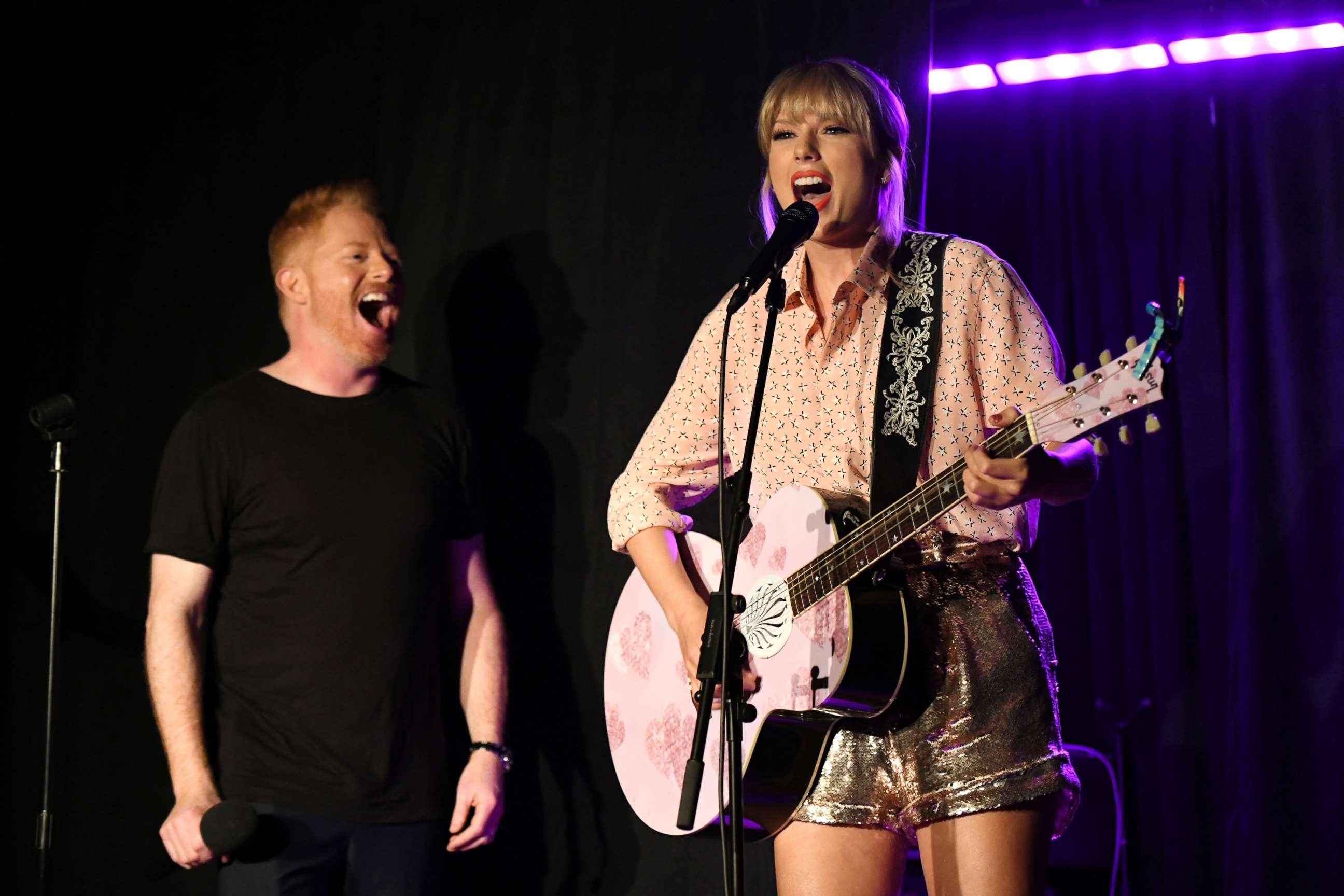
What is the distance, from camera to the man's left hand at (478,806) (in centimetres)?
262

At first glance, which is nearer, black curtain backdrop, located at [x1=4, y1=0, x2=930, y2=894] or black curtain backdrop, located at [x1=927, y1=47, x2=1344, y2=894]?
black curtain backdrop, located at [x1=4, y1=0, x2=930, y2=894]

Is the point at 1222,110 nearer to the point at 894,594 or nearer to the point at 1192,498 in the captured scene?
the point at 1192,498

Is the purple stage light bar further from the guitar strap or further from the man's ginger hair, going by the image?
the guitar strap

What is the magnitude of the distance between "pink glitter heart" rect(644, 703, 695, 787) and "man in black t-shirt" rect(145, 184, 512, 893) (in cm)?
39

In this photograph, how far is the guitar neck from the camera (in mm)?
1836

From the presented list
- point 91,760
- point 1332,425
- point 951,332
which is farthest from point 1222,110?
point 91,760

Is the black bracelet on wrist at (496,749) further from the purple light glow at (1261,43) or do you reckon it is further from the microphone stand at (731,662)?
the purple light glow at (1261,43)

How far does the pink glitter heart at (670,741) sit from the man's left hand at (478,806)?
0.37 metres

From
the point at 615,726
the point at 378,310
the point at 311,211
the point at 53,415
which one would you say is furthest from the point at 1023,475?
the point at 53,415

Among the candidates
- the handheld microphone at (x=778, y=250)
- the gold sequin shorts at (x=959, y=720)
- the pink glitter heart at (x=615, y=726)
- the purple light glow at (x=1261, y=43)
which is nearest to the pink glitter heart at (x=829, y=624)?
the gold sequin shorts at (x=959, y=720)

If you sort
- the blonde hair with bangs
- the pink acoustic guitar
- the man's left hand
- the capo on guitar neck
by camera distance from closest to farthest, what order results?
the capo on guitar neck
the pink acoustic guitar
the blonde hair with bangs
the man's left hand

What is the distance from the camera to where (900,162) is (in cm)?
240

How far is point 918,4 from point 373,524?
1.89 metres

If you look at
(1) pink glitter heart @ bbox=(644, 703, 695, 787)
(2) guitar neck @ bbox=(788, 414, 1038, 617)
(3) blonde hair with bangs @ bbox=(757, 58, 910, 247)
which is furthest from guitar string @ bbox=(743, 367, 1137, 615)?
(3) blonde hair with bangs @ bbox=(757, 58, 910, 247)
